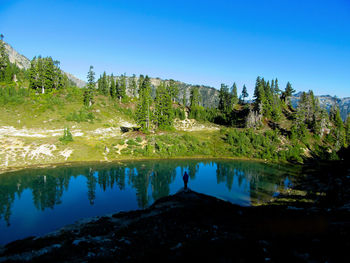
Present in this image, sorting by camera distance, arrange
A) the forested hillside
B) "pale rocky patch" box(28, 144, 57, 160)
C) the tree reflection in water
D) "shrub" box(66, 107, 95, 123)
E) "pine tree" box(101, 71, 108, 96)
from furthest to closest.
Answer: "pine tree" box(101, 71, 108, 96), "shrub" box(66, 107, 95, 123), the forested hillside, "pale rocky patch" box(28, 144, 57, 160), the tree reflection in water

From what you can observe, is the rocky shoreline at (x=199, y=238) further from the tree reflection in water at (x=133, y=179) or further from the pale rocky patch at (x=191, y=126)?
the pale rocky patch at (x=191, y=126)

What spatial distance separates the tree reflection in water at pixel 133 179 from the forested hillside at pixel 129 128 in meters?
9.41

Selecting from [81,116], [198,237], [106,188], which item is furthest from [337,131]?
[81,116]

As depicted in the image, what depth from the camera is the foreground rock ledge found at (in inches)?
517

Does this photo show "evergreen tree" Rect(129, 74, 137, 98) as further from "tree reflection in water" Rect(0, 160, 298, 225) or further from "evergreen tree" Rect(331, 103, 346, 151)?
"evergreen tree" Rect(331, 103, 346, 151)

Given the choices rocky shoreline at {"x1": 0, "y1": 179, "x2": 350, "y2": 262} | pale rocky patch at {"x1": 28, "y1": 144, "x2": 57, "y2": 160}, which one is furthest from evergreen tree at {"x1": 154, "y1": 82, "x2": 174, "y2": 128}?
rocky shoreline at {"x1": 0, "y1": 179, "x2": 350, "y2": 262}

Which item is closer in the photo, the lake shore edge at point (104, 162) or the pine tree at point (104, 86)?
the lake shore edge at point (104, 162)

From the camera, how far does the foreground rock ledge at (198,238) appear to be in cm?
1312

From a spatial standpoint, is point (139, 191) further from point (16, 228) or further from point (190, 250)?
point (190, 250)

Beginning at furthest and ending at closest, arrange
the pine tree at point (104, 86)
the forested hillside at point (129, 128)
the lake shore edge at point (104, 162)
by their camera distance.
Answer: the pine tree at point (104, 86)
the forested hillside at point (129, 128)
the lake shore edge at point (104, 162)

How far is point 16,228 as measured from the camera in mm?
23016

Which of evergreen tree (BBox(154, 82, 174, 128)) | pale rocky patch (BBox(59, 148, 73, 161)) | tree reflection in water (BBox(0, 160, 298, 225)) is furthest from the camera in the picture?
evergreen tree (BBox(154, 82, 174, 128))

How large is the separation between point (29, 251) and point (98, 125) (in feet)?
245

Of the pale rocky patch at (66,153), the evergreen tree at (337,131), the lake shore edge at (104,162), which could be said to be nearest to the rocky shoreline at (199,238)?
the lake shore edge at (104,162)
